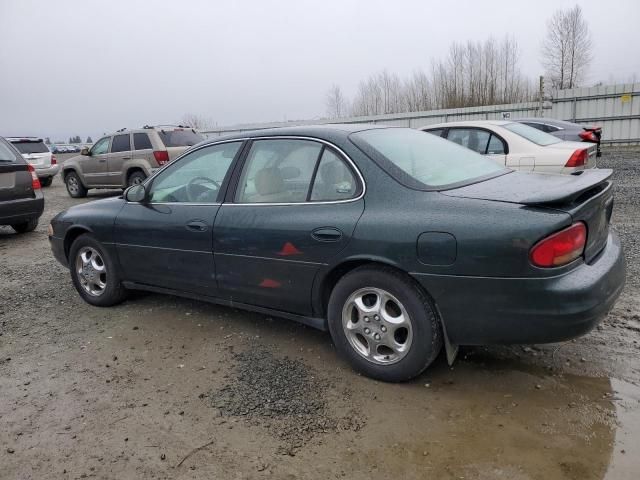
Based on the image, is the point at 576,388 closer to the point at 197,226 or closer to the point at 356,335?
the point at 356,335

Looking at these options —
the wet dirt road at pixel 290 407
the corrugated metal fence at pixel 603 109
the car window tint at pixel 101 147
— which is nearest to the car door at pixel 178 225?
the wet dirt road at pixel 290 407

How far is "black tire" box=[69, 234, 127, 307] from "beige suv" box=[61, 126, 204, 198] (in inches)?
294

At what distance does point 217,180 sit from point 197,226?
40 centimetres

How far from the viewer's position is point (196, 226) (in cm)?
397

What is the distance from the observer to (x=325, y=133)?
360cm

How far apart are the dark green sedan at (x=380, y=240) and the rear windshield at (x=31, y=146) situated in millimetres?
15020

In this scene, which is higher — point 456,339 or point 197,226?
point 197,226

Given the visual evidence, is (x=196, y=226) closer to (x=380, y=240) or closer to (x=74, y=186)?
(x=380, y=240)

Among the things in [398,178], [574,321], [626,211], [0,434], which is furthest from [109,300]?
[626,211]

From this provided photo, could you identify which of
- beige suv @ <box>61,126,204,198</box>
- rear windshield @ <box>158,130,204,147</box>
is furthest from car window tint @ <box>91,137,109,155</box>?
rear windshield @ <box>158,130,204,147</box>

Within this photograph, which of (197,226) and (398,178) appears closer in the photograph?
(398,178)

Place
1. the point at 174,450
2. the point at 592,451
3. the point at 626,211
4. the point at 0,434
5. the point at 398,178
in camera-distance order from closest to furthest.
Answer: the point at 592,451, the point at 174,450, the point at 0,434, the point at 398,178, the point at 626,211

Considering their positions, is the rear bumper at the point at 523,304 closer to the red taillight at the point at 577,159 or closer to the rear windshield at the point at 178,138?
the red taillight at the point at 577,159

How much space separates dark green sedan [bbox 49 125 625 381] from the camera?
9.01 feet
